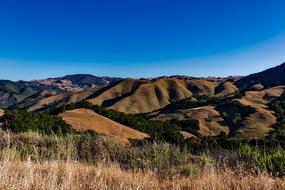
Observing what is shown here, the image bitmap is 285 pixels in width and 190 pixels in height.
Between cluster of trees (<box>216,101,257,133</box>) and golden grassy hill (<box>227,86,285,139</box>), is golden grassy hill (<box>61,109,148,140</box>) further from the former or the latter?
cluster of trees (<box>216,101,257,133</box>)

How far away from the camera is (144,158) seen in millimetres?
11945

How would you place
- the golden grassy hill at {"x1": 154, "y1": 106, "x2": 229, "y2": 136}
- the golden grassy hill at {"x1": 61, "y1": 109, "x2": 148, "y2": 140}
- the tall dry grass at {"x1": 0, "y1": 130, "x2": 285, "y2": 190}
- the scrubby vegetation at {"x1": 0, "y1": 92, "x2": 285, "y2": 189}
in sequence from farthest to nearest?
1. the golden grassy hill at {"x1": 154, "y1": 106, "x2": 229, "y2": 136}
2. the golden grassy hill at {"x1": 61, "y1": 109, "x2": 148, "y2": 140}
3. the scrubby vegetation at {"x1": 0, "y1": 92, "x2": 285, "y2": 189}
4. the tall dry grass at {"x1": 0, "y1": 130, "x2": 285, "y2": 190}

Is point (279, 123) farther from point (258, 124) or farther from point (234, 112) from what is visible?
point (234, 112)

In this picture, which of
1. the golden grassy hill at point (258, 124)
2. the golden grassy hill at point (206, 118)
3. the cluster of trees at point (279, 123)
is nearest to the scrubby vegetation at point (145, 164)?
the cluster of trees at point (279, 123)

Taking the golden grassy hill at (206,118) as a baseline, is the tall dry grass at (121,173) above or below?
above

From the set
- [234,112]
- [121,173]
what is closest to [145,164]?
[121,173]

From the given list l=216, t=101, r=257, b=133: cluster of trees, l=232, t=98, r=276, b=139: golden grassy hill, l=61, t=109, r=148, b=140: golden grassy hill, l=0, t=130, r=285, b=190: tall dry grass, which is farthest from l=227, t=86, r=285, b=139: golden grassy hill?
l=0, t=130, r=285, b=190: tall dry grass

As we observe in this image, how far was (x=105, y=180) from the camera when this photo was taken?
348 inches

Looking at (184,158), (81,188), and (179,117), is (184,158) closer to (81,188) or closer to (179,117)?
(81,188)

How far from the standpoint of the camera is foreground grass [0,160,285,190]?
7.39 meters

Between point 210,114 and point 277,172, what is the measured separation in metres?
136

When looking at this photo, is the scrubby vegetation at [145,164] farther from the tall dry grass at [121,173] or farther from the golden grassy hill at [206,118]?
the golden grassy hill at [206,118]

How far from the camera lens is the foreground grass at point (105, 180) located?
24.3ft

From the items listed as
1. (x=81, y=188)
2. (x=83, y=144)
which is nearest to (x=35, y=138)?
(x=83, y=144)
